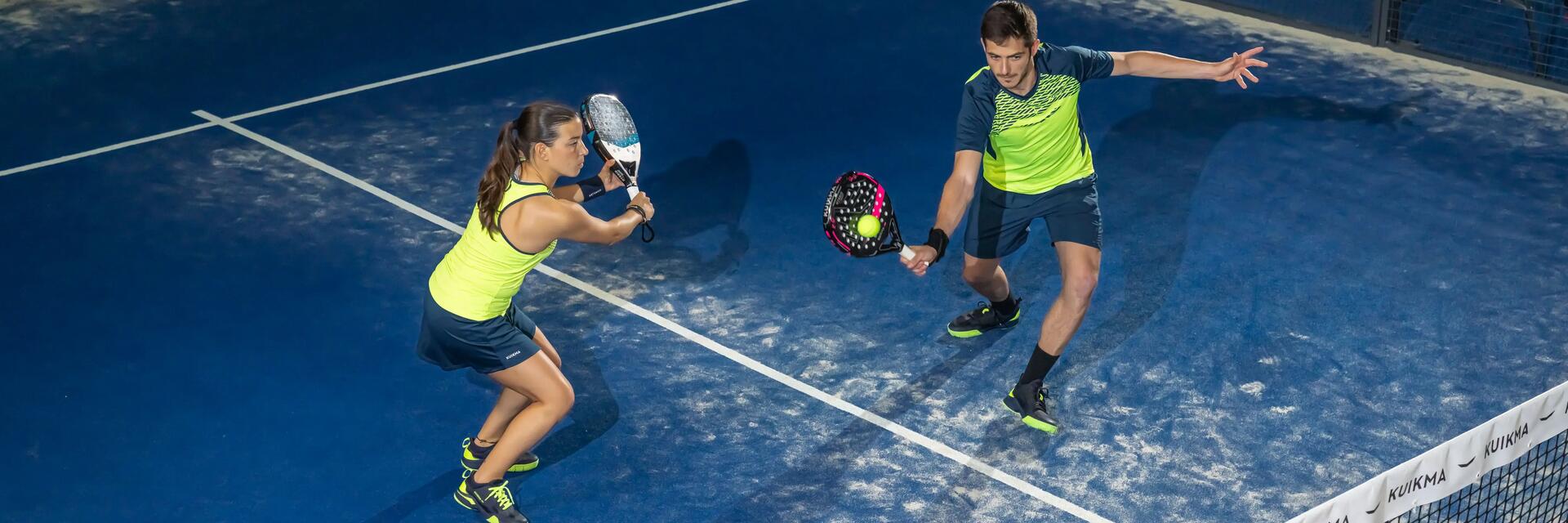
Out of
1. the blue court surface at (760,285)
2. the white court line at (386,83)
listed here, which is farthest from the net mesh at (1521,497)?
the white court line at (386,83)

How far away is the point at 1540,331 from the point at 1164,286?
6.45 ft

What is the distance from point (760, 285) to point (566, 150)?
2.80m

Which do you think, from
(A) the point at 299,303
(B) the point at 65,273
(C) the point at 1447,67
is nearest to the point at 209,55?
(B) the point at 65,273

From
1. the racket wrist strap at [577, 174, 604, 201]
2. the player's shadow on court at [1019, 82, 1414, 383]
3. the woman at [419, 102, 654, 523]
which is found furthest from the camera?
the player's shadow on court at [1019, 82, 1414, 383]

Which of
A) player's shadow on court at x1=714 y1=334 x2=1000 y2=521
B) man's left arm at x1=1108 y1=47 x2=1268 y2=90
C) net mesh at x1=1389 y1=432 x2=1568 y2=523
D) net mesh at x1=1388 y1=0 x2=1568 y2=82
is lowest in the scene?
net mesh at x1=1389 y1=432 x2=1568 y2=523

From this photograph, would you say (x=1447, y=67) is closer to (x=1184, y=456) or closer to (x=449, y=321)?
(x=1184, y=456)

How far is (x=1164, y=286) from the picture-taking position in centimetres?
860

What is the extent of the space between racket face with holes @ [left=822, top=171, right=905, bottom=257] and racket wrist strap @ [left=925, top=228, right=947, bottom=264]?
140 millimetres

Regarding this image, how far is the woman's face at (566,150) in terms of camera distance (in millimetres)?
6125

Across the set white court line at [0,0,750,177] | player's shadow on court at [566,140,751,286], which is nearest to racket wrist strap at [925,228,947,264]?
player's shadow on court at [566,140,751,286]

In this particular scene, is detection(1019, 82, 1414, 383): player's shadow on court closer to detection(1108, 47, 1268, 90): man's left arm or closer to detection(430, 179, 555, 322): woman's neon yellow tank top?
detection(1108, 47, 1268, 90): man's left arm

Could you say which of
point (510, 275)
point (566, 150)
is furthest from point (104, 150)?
point (566, 150)

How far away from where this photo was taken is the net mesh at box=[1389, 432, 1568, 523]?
20.4 feet

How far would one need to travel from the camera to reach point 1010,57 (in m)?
6.63
